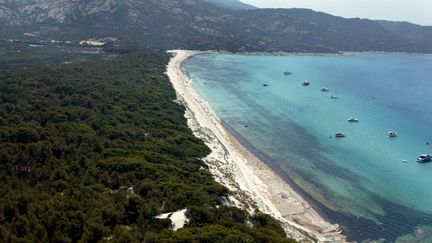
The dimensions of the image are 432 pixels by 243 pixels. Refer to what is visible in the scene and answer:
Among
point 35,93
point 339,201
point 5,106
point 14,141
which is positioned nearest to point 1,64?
point 35,93

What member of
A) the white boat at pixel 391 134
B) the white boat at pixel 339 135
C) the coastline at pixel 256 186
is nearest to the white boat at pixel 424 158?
the white boat at pixel 391 134

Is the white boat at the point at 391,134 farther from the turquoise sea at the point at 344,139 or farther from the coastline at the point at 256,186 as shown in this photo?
the coastline at the point at 256,186

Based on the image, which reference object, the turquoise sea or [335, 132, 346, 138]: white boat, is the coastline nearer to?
the turquoise sea

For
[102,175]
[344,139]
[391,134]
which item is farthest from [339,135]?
[102,175]

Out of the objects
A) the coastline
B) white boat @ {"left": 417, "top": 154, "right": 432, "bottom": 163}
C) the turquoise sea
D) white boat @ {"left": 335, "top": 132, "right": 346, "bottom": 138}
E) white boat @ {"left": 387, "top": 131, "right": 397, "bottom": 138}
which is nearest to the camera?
the coastline

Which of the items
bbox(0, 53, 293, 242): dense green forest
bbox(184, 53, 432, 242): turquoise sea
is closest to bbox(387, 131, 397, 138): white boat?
bbox(184, 53, 432, 242): turquoise sea

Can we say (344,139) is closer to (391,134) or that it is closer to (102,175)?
(391,134)
